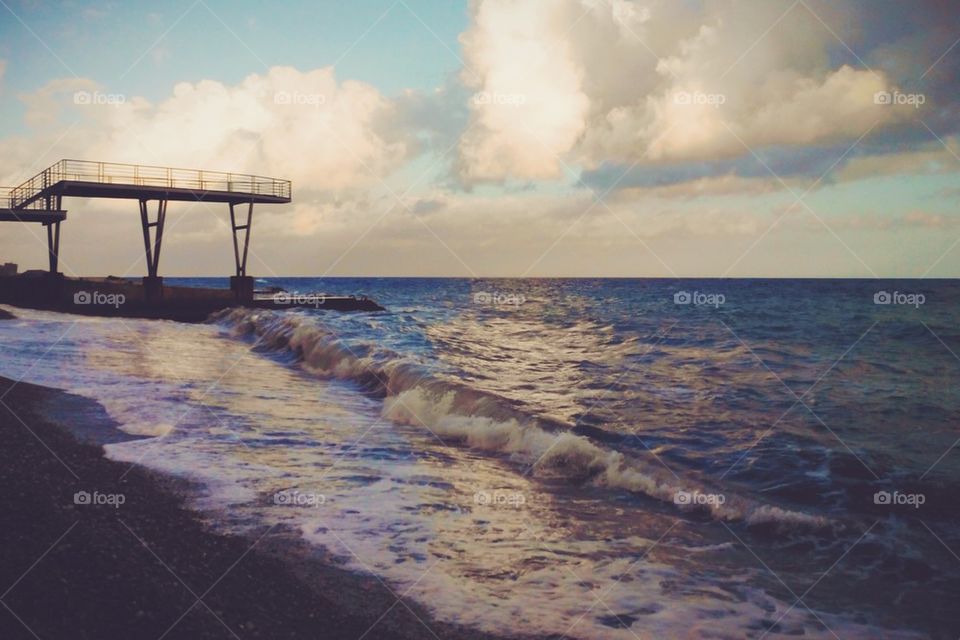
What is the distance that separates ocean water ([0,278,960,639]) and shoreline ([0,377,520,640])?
1.23ft

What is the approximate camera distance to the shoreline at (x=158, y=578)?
459cm

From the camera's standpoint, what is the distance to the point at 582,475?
9.68 metres

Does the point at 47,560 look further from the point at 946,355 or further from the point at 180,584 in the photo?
the point at 946,355

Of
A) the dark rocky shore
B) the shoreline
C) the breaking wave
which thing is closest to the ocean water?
the breaking wave

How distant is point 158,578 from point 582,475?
6.11m

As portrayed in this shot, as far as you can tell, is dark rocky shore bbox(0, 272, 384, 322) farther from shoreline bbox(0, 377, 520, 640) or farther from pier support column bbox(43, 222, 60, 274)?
shoreline bbox(0, 377, 520, 640)

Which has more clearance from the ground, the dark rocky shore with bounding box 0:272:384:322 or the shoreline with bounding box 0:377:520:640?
the dark rocky shore with bounding box 0:272:384:322

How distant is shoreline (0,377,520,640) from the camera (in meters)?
4.59

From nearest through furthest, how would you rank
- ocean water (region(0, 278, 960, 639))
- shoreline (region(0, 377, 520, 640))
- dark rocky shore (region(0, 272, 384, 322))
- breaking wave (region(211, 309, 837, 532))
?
shoreline (region(0, 377, 520, 640)) → ocean water (region(0, 278, 960, 639)) → breaking wave (region(211, 309, 837, 532)) → dark rocky shore (region(0, 272, 384, 322))

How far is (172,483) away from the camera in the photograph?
7.84m

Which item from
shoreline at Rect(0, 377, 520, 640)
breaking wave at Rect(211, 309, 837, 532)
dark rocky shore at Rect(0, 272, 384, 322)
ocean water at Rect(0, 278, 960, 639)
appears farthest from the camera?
dark rocky shore at Rect(0, 272, 384, 322)

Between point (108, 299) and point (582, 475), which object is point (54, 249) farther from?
point (582, 475)

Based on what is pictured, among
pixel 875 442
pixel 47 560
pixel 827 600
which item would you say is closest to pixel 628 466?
pixel 827 600

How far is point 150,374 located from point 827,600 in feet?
51.3
